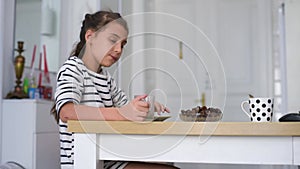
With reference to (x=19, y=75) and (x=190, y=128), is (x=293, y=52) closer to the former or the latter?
(x=19, y=75)

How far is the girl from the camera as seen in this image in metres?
1.08

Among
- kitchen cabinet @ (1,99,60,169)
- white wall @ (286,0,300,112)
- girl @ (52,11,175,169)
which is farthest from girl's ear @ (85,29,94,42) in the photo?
white wall @ (286,0,300,112)

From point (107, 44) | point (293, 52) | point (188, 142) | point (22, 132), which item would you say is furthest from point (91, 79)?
point (293, 52)

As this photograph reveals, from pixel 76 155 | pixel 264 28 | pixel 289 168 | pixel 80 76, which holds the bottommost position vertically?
pixel 289 168

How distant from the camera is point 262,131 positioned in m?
0.82

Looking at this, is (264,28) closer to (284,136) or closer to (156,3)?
(156,3)

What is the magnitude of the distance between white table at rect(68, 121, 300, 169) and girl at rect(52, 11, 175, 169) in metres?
0.11

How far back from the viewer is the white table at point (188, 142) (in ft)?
2.70

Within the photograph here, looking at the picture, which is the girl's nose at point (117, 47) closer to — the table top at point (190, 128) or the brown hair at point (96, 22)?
the brown hair at point (96, 22)

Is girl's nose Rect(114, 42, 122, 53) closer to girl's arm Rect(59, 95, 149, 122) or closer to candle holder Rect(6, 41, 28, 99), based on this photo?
girl's arm Rect(59, 95, 149, 122)

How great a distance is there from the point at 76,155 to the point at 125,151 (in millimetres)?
110

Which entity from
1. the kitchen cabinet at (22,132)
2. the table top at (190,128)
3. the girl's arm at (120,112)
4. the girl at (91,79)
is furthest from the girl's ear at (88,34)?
the kitchen cabinet at (22,132)

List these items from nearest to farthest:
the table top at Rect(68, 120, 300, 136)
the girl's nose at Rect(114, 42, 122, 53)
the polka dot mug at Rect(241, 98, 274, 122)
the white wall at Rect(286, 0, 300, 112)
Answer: the table top at Rect(68, 120, 300, 136)
the polka dot mug at Rect(241, 98, 274, 122)
the girl's nose at Rect(114, 42, 122, 53)
the white wall at Rect(286, 0, 300, 112)

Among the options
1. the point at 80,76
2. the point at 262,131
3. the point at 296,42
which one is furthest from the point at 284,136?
the point at 296,42
